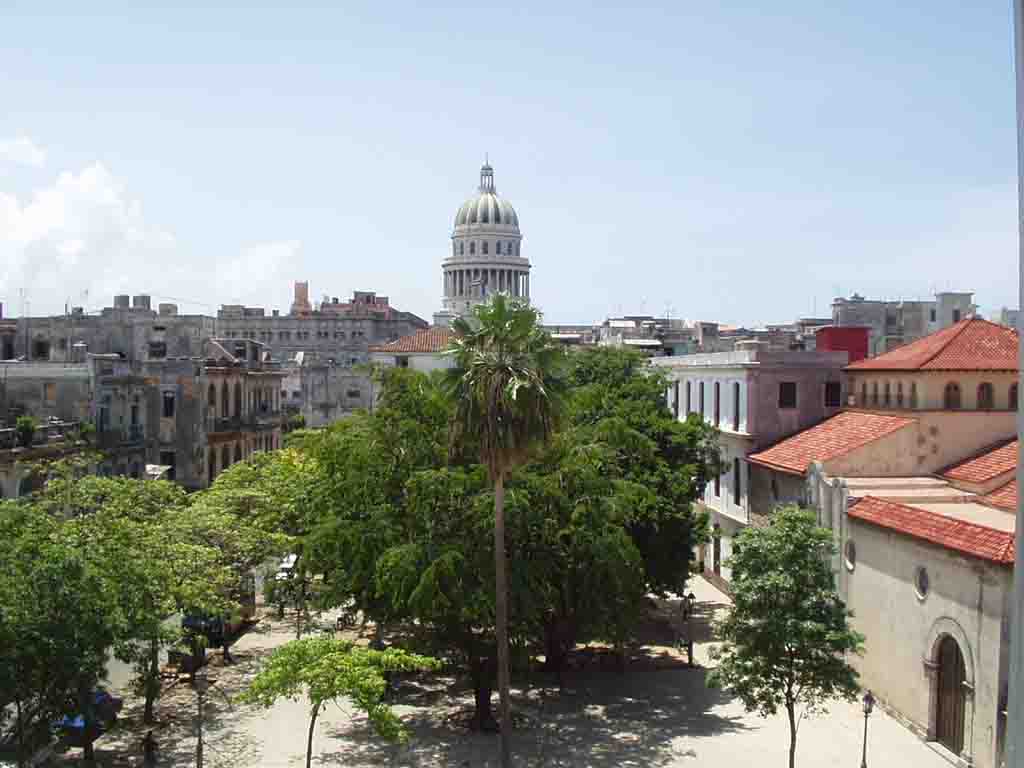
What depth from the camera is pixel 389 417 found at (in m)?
31.8

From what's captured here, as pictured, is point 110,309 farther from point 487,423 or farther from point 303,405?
point 487,423

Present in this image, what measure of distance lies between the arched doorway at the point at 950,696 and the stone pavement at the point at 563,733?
0.69m

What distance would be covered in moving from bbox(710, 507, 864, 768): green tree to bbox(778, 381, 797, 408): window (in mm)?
22347

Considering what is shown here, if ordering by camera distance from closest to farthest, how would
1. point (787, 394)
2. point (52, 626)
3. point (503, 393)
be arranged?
point (52, 626) → point (503, 393) → point (787, 394)

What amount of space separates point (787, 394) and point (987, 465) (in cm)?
1145

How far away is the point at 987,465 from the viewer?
38.0 meters

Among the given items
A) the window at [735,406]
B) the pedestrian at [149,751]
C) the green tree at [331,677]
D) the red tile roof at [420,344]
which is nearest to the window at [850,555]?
the window at [735,406]

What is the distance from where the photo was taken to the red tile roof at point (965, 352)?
40844mm

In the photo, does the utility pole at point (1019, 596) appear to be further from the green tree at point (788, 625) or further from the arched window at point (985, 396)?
the arched window at point (985, 396)

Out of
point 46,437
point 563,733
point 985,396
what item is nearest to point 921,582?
point 563,733

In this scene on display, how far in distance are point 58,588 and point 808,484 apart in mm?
26689

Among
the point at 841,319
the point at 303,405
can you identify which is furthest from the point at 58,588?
the point at 841,319

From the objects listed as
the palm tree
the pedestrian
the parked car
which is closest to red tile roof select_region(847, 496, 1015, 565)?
the palm tree

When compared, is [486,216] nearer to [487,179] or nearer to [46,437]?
[487,179]
